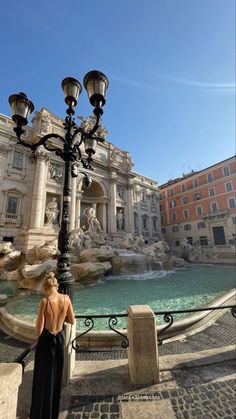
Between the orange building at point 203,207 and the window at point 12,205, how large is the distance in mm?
26940

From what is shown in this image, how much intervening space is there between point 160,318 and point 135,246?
12889mm

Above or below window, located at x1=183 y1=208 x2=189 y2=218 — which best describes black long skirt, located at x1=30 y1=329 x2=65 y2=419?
below

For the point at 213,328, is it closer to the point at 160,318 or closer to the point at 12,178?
the point at 160,318

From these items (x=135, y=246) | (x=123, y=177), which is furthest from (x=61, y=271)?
(x=123, y=177)

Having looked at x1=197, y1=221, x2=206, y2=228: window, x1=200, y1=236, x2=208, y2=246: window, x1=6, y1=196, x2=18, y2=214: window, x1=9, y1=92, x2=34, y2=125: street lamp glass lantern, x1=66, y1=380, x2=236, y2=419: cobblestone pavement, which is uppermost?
x1=6, y1=196, x2=18, y2=214: window

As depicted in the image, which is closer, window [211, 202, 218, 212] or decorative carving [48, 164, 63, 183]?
decorative carving [48, 164, 63, 183]

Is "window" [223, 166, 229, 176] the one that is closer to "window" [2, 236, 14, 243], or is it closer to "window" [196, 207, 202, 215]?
"window" [196, 207, 202, 215]

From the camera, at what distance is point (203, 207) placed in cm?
3008

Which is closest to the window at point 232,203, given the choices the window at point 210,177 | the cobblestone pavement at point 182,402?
the window at point 210,177

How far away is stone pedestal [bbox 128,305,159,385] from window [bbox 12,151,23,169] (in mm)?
19647

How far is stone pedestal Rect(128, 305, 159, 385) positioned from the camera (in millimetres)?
2324

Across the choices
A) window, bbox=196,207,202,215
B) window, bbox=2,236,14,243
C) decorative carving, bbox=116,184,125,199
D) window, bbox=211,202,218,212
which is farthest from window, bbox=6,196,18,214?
window, bbox=211,202,218,212

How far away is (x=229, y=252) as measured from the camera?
20.8 metres

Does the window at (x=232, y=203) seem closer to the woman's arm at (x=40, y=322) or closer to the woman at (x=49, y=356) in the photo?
the woman at (x=49, y=356)
